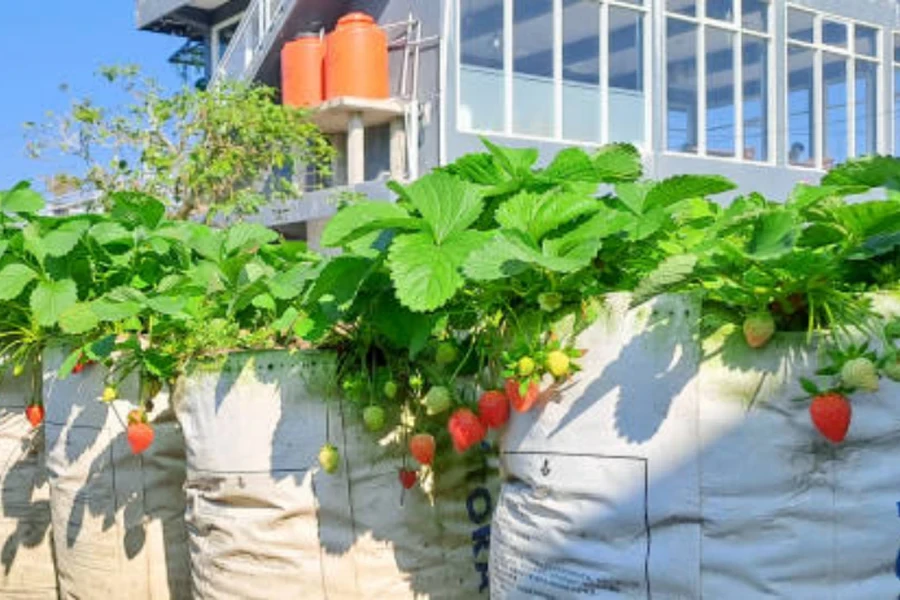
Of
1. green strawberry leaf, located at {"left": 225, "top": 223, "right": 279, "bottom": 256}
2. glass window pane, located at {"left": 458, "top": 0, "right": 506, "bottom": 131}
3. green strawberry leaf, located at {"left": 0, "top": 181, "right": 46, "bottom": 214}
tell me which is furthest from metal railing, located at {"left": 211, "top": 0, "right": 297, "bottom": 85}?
green strawberry leaf, located at {"left": 225, "top": 223, "right": 279, "bottom": 256}

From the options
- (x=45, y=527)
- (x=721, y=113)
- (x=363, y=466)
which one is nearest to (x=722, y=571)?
(x=363, y=466)

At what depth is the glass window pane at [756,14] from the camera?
16.2 metres

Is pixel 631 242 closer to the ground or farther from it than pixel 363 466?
farther from it

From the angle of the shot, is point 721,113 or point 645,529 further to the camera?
point 721,113

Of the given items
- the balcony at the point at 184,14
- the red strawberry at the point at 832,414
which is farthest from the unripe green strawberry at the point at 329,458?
the balcony at the point at 184,14

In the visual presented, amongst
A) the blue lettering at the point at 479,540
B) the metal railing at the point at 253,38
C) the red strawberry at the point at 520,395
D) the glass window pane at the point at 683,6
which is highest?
the glass window pane at the point at 683,6

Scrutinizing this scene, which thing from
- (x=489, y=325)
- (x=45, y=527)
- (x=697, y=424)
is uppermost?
(x=489, y=325)

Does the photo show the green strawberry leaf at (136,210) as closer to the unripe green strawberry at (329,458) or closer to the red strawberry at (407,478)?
the unripe green strawberry at (329,458)

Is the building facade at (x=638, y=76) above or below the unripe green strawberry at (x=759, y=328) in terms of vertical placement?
above

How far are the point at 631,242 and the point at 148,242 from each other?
1482mm

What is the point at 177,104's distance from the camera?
9.70 metres

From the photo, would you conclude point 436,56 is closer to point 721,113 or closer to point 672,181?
point 721,113

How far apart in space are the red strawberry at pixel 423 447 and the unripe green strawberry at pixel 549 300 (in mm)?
502

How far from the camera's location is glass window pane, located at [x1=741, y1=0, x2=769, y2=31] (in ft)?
53.2
